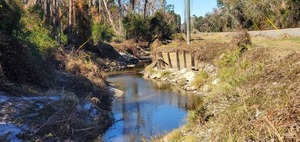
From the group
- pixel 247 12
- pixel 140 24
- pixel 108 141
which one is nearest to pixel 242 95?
pixel 108 141

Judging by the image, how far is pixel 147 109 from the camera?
54.3 feet

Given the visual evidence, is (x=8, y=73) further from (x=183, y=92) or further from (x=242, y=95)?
(x=183, y=92)

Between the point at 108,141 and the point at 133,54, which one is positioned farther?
the point at 133,54

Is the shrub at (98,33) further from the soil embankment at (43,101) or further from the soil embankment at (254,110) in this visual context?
the soil embankment at (254,110)

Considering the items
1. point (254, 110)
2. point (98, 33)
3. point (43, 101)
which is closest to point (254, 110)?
point (254, 110)

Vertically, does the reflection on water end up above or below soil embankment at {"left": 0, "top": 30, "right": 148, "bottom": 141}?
below

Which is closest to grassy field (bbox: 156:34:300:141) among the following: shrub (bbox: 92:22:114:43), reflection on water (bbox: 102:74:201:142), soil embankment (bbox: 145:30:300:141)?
soil embankment (bbox: 145:30:300:141)

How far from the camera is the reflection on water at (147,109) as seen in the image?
1290 centimetres

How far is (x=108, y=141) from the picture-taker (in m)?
12.0

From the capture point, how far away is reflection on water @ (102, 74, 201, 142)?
1290 centimetres

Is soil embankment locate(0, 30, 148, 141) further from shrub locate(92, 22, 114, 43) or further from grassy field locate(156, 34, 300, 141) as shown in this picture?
shrub locate(92, 22, 114, 43)

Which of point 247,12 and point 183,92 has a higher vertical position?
point 247,12

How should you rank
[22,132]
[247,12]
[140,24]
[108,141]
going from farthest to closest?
[140,24] < [247,12] < [108,141] < [22,132]

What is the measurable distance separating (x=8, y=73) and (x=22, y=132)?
157 inches
